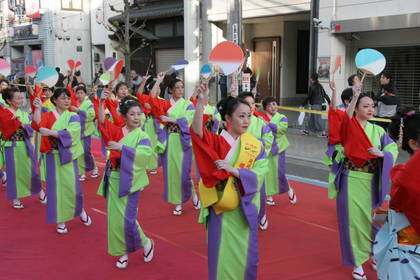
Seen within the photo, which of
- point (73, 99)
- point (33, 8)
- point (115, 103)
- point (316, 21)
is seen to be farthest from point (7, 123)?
point (33, 8)

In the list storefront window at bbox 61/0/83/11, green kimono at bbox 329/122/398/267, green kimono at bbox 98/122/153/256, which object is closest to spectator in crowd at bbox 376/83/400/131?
green kimono at bbox 329/122/398/267

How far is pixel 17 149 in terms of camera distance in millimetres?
5973

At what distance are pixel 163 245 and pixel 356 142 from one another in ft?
7.16

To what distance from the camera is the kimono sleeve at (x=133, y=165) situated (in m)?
4.05

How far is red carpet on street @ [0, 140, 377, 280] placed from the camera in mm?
4043

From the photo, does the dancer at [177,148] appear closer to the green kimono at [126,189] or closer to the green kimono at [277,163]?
the green kimono at [277,163]

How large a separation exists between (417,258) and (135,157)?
2489 millimetres

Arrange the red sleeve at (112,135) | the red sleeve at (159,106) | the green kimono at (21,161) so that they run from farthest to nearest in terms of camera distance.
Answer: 1. the red sleeve at (159,106)
2. the green kimono at (21,161)
3. the red sleeve at (112,135)

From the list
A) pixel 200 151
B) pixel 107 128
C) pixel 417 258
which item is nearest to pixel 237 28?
pixel 107 128

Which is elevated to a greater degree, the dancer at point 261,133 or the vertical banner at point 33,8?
the vertical banner at point 33,8

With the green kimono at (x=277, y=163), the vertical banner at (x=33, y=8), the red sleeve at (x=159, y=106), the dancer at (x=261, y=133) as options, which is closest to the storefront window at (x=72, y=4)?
the vertical banner at (x=33, y=8)

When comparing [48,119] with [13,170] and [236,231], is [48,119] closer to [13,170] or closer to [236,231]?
[13,170]

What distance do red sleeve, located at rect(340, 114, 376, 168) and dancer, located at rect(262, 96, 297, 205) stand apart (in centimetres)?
196

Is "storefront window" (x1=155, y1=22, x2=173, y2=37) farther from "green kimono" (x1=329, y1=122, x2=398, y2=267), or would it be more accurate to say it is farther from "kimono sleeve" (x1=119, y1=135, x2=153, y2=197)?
"green kimono" (x1=329, y1=122, x2=398, y2=267)
